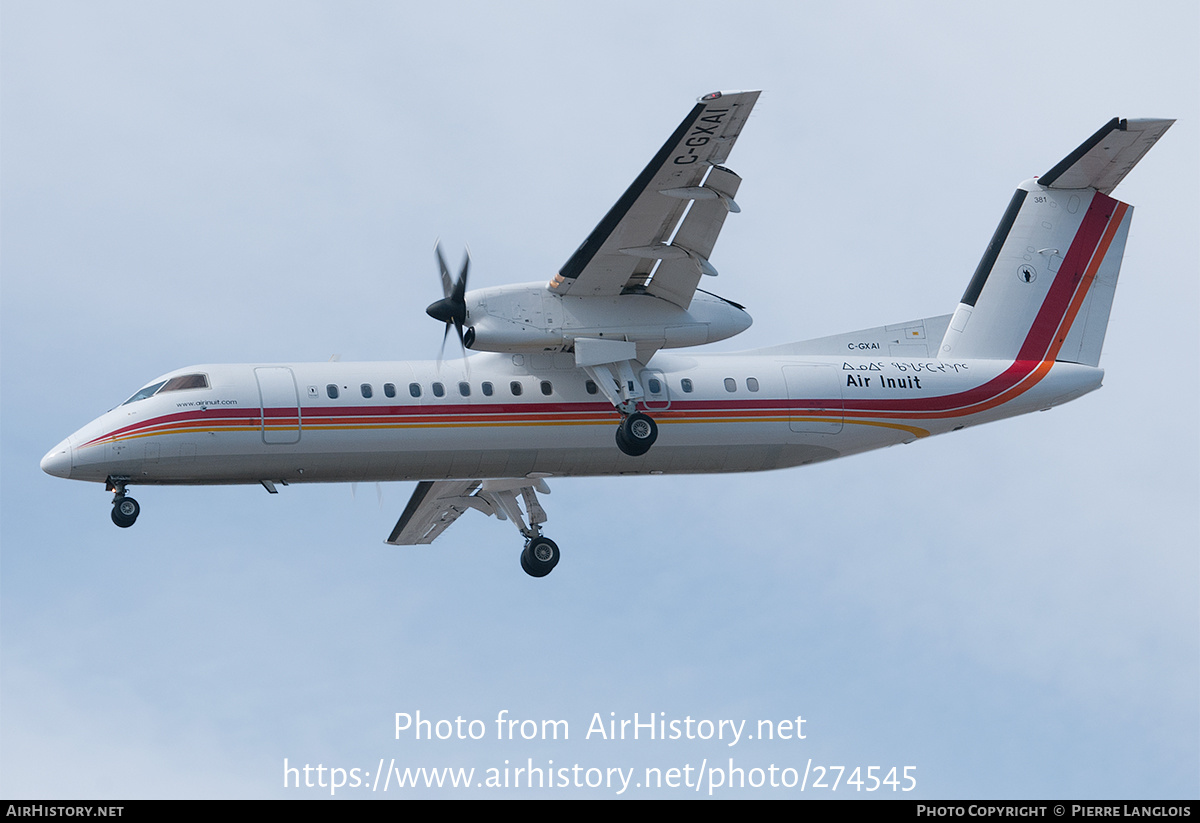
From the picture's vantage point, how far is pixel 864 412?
72.7 ft

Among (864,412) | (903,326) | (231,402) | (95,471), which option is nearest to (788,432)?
(864,412)

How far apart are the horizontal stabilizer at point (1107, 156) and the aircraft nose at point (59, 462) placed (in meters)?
14.9

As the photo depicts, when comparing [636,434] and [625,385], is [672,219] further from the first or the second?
[636,434]

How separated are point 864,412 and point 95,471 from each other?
1050 centimetres

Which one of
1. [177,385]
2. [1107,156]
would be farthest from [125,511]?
[1107,156]

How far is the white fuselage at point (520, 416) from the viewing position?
20156 millimetres

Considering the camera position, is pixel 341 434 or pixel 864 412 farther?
pixel 864 412

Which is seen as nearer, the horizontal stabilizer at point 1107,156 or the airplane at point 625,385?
the airplane at point 625,385

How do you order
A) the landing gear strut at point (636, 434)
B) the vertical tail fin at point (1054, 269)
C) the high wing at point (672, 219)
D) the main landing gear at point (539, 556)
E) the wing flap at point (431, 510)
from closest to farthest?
the high wing at point (672, 219), the landing gear strut at point (636, 434), the vertical tail fin at point (1054, 269), the main landing gear at point (539, 556), the wing flap at point (431, 510)

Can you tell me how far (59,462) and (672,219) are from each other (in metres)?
8.48

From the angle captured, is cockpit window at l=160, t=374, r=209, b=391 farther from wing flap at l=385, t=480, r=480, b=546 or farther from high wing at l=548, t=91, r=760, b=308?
wing flap at l=385, t=480, r=480, b=546

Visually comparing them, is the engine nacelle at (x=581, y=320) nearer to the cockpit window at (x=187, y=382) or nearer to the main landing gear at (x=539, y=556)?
the cockpit window at (x=187, y=382)

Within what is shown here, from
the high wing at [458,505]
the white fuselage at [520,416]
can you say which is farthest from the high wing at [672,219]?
the high wing at [458,505]
